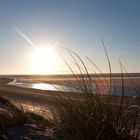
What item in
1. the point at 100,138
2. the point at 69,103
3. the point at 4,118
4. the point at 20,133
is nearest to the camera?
the point at 100,138

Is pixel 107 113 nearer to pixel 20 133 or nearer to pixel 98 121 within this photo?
pixel 98 121

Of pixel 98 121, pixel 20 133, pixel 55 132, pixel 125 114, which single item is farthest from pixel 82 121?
pixel 20 133

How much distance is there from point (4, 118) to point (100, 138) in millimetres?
2283

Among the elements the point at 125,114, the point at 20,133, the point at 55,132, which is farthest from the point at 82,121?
the point at 20,133

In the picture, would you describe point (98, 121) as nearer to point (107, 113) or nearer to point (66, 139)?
point (107, 113)

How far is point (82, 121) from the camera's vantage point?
12.1 feet

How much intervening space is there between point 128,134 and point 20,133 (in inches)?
62.2

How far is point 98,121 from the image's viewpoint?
363cm

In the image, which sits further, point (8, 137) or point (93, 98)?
point (8, 137)

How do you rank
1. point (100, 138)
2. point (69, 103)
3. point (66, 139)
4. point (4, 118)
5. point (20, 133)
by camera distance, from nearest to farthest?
point (100, 138)
point (66, 139)
point (69, 103)
point (20, 133)
point (4, 118)

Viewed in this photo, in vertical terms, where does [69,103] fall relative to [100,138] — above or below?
above

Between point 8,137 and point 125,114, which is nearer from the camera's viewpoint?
point 125,114

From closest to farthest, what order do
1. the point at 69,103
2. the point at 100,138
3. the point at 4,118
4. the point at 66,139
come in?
the point at 100,138, the point at 66,139, the point at 69,103, the point at 4,118

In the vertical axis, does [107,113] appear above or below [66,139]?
above
